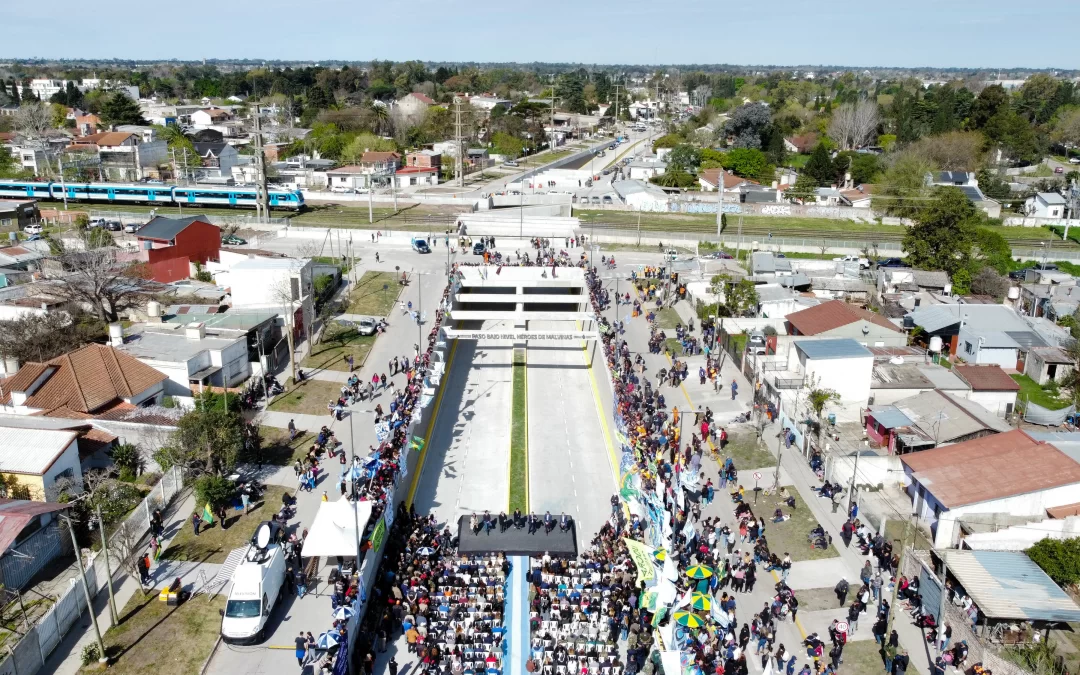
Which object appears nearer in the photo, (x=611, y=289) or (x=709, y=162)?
(x=611, y=289)

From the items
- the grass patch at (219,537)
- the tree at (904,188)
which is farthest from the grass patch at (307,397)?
the tree at (904,188)

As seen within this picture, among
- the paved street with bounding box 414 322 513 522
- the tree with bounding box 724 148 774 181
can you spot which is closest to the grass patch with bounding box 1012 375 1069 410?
the paved street with bounding box 414 322 513 522

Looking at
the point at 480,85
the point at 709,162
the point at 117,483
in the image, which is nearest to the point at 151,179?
the point at 709,162

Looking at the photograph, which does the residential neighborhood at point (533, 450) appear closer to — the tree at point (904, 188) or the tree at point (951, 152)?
the tree at point (904, 188)

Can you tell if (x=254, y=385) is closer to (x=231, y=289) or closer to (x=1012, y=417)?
(x=231, y=289)

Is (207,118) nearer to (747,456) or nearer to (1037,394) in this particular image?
(747,456)

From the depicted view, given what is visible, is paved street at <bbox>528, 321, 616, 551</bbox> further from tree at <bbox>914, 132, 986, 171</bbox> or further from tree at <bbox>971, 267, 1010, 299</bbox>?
tree at <bbox>914, 132, 986, 171</bbox>

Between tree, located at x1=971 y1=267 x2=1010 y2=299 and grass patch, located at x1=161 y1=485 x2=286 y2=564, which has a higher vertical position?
tree, located at x1=971 y1=267 x2=1010 y2=299
